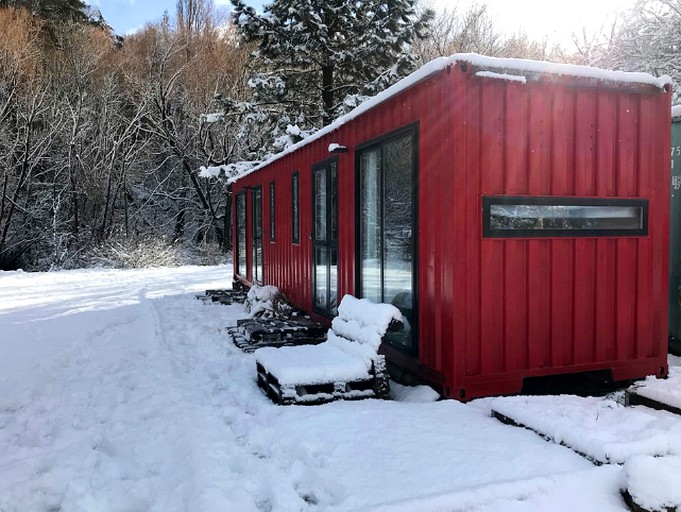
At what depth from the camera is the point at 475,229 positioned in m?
4.03

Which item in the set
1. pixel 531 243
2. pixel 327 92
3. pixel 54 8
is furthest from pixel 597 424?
pixel 54 8

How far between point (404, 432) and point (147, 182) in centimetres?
2413

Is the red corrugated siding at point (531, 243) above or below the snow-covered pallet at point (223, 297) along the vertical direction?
above

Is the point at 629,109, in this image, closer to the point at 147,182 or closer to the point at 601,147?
the point at 601,147

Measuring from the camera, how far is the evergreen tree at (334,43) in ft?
51.5

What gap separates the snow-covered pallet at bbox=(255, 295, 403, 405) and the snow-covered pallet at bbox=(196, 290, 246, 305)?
17.4ft

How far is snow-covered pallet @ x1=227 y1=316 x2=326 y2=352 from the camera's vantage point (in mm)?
6105

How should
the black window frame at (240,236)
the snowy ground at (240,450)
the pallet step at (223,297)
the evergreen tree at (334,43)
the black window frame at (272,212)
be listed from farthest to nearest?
the evergreen tree at (334,43)
the black window frame at (240,236)
the pallet step at (223,297)
the black window frame at (272,212)
the snowy ground at (240,450)

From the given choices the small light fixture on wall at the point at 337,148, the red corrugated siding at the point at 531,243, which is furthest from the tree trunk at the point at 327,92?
the red corrugated siding at the point at 531,243

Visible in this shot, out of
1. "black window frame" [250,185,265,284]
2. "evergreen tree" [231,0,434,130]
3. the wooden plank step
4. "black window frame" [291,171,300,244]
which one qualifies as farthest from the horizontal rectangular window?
"evergreen tree" [231,0,434,130]

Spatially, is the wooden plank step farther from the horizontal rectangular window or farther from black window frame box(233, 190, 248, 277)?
black window frame box(233, 190, 248, 277)

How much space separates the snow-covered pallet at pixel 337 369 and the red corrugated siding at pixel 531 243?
41 centimetres

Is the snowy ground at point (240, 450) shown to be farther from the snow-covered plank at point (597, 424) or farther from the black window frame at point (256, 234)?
the black window frame at point (256, 234)

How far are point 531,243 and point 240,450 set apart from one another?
8.18 feet
